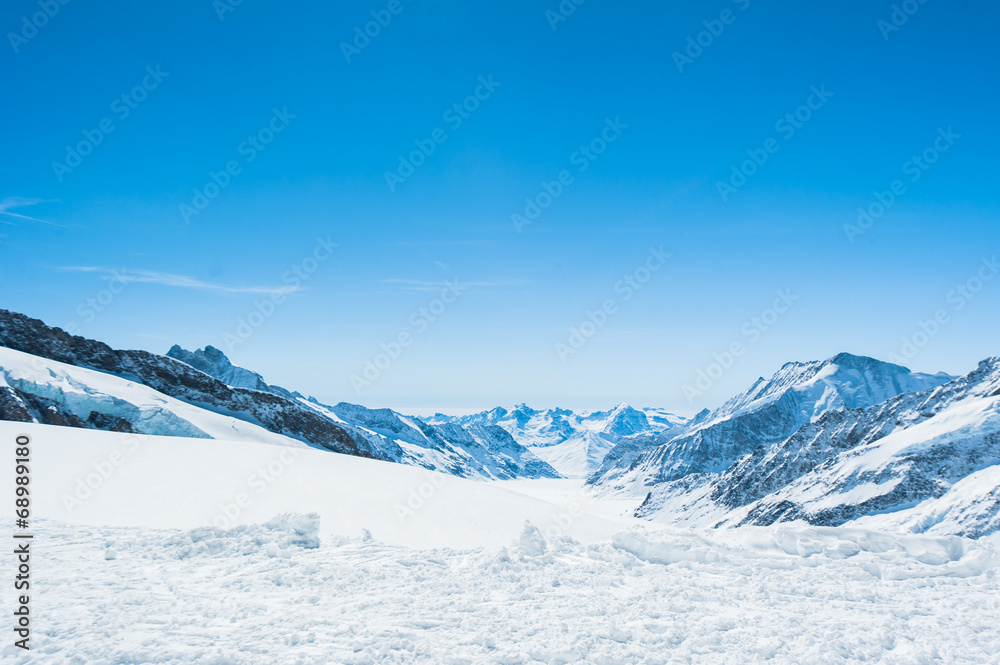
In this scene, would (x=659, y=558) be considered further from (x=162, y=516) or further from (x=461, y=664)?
(x=162, y=516)

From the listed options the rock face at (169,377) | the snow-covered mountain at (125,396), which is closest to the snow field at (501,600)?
the snow-covered mountain at (125,396)

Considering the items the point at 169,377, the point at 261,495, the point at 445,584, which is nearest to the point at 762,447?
the point at 169,377

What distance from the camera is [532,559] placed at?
13.6 metres

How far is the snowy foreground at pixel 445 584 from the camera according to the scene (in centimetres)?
912

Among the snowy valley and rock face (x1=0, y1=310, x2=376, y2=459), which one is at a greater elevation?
rock face (x1=0, y1=310, x2=376, y2=459)

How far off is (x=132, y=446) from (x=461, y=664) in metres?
20.3

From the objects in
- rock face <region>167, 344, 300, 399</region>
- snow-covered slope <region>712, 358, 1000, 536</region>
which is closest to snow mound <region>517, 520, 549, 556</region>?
snow-covered slope <region>712, 358, 1000, 536</region>

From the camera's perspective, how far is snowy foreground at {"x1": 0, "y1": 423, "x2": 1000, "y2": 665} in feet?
29.9

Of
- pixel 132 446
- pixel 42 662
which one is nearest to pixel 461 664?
pixel 42 662

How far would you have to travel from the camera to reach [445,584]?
12.0 m

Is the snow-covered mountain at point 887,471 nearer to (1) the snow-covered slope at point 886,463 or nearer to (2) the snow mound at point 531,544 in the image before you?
(1) the snow-covered slope at point 886,463

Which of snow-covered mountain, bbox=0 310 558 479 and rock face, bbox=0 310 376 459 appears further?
rock face, bbox=0 310 376 459

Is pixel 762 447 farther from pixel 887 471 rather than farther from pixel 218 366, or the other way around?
pixel 218 366

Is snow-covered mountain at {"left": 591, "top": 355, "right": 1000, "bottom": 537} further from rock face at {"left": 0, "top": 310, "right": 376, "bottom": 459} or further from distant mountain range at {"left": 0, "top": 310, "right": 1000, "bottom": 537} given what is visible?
rock face at {"left": 0, "top": 310, "right": 376, "bottom": 459}
